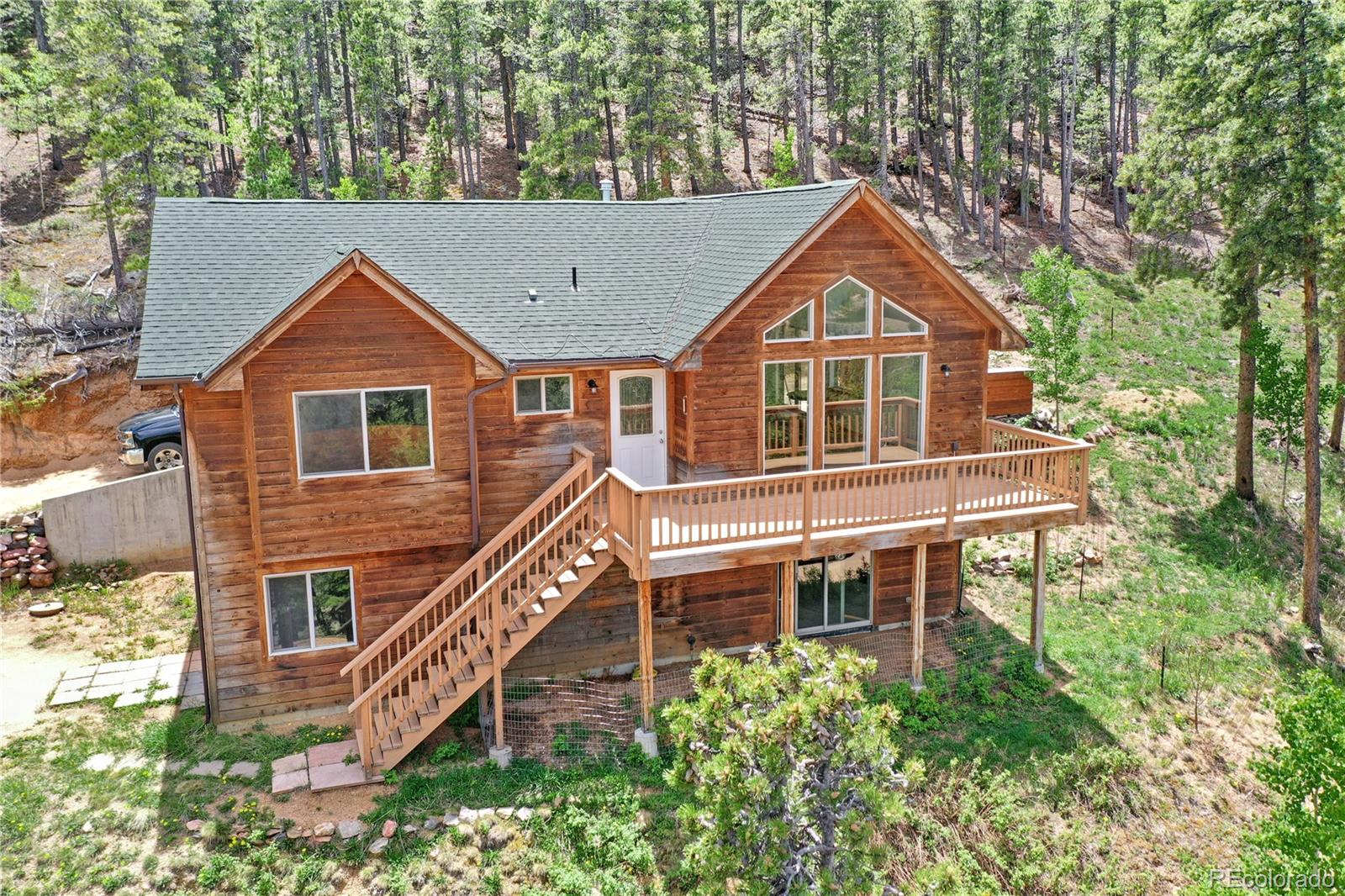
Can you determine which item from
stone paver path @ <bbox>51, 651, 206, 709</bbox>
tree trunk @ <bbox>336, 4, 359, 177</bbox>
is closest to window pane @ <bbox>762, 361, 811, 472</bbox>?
stone paver path @ <bbox>51, 651, 206, 709</bbox>

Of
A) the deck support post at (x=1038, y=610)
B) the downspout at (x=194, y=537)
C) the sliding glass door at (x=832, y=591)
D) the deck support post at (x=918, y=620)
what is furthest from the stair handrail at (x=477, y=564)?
the deck support post at (x=1038, y=610)

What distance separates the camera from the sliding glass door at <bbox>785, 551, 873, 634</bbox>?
1800 centimetres

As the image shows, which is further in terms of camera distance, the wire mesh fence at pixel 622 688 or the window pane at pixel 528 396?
the window pane at pixel 528 396

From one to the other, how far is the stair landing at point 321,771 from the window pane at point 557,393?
5.98 m

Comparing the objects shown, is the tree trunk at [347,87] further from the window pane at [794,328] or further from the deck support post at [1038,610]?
the deck support post at [1038,610]

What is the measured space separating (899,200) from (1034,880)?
44467mm

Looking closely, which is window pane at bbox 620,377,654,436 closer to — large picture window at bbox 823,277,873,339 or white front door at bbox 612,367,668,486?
white front door at bbox 612,367,668,486

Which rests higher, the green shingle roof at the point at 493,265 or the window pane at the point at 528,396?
the green shingle roof at the point at 493,265

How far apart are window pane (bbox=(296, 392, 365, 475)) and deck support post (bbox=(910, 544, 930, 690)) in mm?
8901

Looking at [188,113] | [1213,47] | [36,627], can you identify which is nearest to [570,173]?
[188,113]

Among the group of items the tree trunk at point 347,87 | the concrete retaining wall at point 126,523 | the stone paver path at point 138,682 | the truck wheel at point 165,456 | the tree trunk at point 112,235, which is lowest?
the stone paver path at point 138,682

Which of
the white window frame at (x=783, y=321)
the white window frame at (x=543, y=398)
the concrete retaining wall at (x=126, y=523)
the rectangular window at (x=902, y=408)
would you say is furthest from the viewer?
the concrete retaining wall at (x=126, y=523)

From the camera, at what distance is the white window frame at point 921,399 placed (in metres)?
17.6

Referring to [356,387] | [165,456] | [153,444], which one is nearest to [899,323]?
[356,387]
